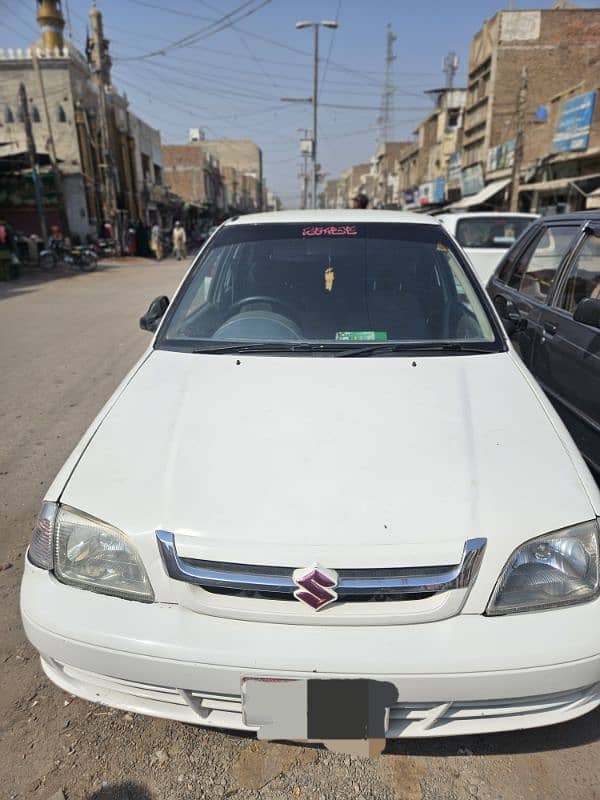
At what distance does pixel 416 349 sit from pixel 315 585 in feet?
4.26

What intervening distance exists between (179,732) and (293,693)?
698 mm

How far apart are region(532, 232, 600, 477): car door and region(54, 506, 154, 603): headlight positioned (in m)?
2.56

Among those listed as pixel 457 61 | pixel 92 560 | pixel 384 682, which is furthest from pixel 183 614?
pixel 457 61

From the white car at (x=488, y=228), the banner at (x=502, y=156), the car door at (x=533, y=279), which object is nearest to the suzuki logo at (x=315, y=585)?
the car door at (x=533, y=279)

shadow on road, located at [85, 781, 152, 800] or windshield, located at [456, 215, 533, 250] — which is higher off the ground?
windshield, located at [456, 215, 533, 250]

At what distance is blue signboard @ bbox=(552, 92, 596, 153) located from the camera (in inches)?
637

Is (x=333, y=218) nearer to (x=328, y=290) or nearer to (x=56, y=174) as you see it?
(x=328, y=290)

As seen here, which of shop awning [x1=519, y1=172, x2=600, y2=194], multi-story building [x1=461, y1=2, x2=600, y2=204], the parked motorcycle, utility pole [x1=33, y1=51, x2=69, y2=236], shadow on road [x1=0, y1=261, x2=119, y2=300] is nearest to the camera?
shadow on road [x1=0, y1=261, x2=119, y2=300]

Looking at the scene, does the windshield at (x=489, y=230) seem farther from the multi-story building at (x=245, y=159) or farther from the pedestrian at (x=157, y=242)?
the multi-story building at (x=245, y=159)

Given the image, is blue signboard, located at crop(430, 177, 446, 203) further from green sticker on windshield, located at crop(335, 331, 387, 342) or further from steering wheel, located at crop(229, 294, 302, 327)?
green sticker on windshield, located at crop(335, 331, 387, 342)

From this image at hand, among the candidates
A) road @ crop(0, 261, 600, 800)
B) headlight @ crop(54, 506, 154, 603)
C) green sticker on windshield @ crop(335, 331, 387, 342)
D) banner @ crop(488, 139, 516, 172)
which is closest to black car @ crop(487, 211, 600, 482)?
green sticker on windshield @ crop(335, 331, 387, 342)

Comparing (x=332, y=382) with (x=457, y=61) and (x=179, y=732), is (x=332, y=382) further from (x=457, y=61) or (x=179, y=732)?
(x=457, y=61)

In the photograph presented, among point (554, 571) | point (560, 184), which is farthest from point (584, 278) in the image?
point (560, 184)

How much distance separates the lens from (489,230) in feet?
28.7
